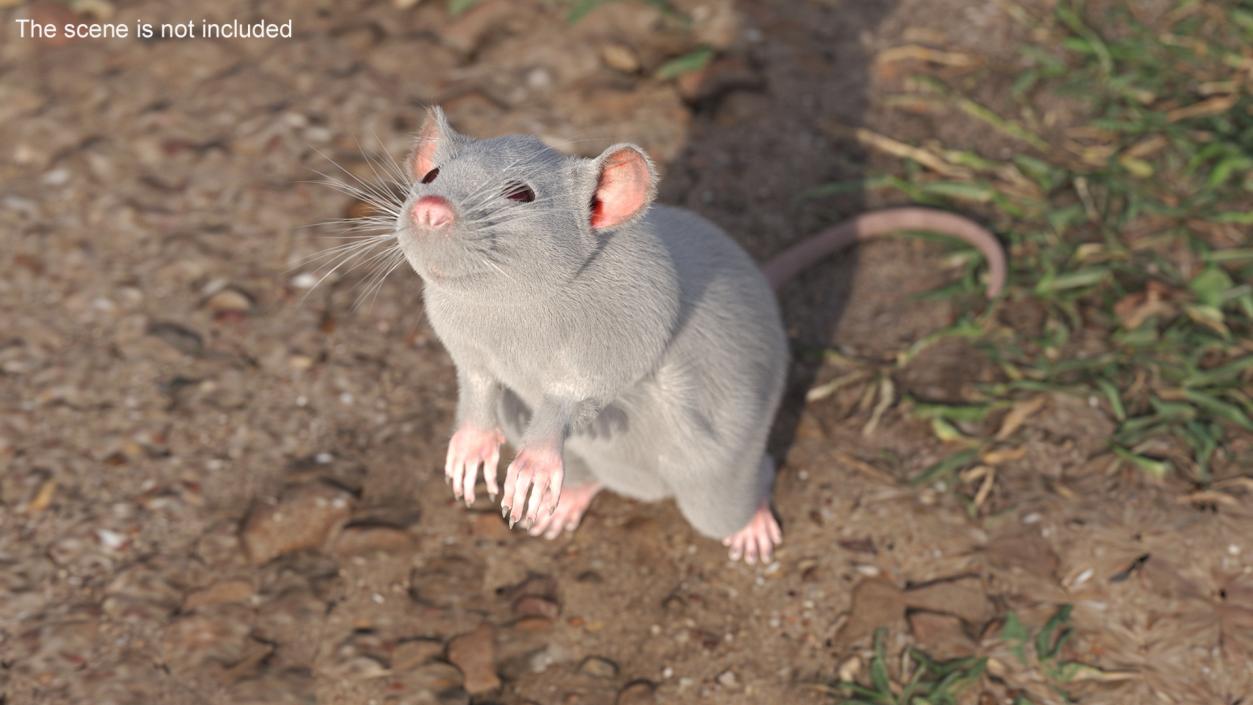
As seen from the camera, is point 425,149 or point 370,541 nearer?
point 425,149

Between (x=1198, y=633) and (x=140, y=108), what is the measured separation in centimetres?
483

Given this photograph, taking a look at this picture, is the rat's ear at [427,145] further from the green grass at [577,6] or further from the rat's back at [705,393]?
the green grass at [577,6]

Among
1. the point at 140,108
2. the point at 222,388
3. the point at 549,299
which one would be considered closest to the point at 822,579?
the point at 549,299

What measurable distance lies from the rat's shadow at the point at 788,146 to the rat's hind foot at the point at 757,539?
0.51m

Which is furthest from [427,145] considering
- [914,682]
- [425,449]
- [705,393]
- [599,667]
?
[914,682]

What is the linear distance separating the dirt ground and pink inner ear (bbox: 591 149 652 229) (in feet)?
4.87

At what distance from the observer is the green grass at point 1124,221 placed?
425 cm

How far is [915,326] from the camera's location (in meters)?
4.64

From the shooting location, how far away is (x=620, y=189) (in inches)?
115

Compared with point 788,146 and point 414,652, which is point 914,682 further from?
point 788,146

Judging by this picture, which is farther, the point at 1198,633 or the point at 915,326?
the point at 915,326

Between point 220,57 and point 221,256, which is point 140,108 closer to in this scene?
point 220,57

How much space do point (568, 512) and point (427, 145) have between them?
150 centimetres

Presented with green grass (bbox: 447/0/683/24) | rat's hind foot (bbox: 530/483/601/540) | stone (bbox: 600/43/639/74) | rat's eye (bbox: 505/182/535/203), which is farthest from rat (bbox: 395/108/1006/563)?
green grass (bbox: 447/0/683/24)
